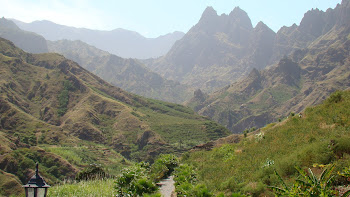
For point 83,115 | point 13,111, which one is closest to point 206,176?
point 13,111

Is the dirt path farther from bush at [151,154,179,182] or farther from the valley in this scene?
bush at [151,154,179,182]

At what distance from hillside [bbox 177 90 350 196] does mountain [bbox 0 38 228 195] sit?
81.7 meters

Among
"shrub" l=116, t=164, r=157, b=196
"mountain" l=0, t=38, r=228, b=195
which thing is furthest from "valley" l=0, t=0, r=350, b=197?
"mountain" l=0, t=38, r=228, b=195

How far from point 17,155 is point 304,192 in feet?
322

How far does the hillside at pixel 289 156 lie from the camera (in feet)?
45.6

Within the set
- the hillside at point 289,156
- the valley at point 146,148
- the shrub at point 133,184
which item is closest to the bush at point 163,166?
the valley at point 146,148

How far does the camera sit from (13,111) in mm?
140375

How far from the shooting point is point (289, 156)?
1648cm

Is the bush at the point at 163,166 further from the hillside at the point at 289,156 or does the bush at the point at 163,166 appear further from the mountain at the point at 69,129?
the mountain at the point at 69,129

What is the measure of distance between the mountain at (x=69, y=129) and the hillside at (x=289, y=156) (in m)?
81.7

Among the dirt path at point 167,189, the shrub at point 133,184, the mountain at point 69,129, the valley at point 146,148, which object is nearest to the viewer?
the shrub at point 133,184

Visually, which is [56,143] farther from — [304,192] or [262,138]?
[304,192]

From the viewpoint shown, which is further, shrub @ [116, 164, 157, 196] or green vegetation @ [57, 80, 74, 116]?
green vegetation @ [57, 80, 74, 116]

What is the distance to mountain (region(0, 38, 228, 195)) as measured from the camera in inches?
3873
